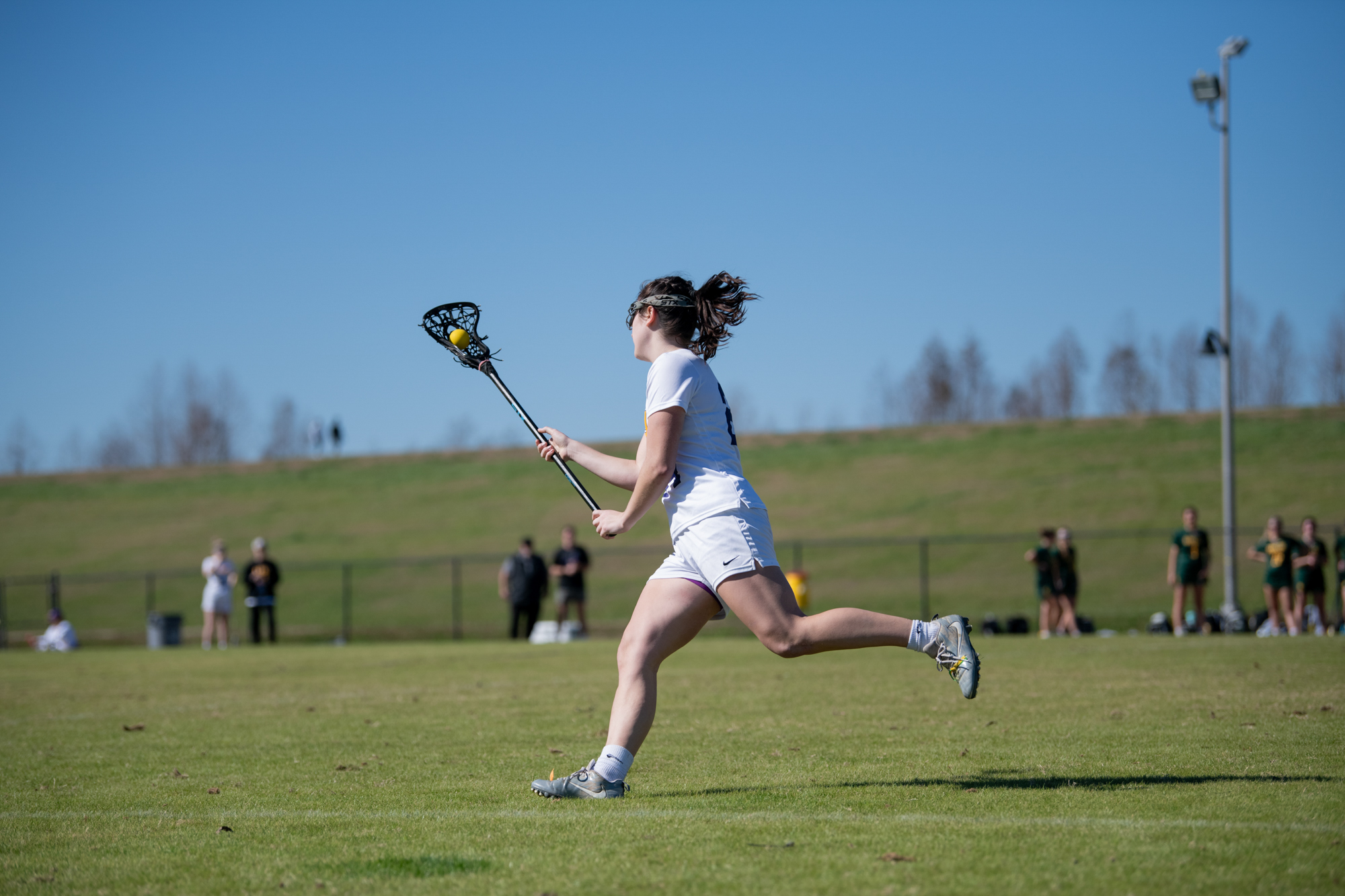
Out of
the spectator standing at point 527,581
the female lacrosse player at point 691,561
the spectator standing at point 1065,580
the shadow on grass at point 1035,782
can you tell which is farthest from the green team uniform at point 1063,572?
the female lacrosse player at point 691,561

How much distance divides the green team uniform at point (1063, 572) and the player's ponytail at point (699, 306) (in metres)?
17.4

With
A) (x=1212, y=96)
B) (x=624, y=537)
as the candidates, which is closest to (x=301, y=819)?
(x=1212, y=96)

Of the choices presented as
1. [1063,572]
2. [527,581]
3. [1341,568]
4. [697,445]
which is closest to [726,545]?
[697,445]

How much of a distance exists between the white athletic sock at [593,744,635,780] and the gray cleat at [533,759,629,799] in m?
0.02

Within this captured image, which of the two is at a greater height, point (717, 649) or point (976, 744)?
point (976, 744)

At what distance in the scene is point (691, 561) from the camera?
197 inches

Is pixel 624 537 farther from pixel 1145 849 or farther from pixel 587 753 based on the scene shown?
pixel 1145 849

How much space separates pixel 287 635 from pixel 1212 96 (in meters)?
27.2

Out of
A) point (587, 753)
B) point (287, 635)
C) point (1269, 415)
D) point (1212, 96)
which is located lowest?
point (287, 635)

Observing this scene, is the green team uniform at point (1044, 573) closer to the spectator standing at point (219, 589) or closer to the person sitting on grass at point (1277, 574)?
the person sitting on grass at point (1277, 574)

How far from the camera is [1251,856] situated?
12.4 ft

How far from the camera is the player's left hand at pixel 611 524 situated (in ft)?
16.7

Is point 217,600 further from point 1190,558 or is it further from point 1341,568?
point 1341,568

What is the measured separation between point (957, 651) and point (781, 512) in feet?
133
